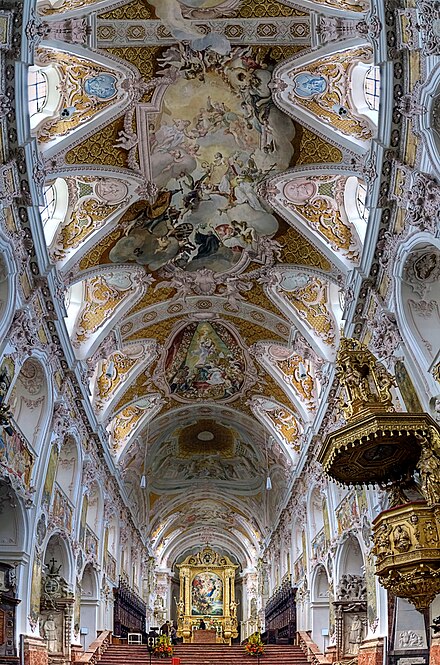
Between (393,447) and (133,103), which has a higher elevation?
(133,103)

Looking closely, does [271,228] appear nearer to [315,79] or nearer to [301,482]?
[315,79]

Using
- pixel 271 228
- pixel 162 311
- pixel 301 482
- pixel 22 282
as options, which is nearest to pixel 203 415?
pixel 301 482

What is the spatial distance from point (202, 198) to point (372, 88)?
5.65m

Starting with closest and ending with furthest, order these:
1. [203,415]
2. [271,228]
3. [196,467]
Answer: [271,228], [203,415], [196,467]

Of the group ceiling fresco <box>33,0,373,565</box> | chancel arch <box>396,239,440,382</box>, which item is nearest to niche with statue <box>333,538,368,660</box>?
ceiling fresco <box>33,0,373,565</box>

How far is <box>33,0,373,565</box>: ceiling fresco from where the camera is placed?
14.7 metres

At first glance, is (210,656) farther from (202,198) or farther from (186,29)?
(186,29)

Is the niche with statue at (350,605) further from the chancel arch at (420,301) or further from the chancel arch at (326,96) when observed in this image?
the chancel arch at (326,96)

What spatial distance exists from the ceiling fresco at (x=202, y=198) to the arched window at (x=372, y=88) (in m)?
0.42

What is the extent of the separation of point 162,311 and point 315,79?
35.8ft

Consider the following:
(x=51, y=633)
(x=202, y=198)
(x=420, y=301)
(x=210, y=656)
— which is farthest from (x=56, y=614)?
(x=420, y=301)

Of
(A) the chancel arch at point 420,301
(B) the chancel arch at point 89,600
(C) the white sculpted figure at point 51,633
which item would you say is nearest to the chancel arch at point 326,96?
(A) the chancel arch at point 420,301

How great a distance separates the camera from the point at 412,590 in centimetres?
1155

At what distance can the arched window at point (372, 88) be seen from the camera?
14.9 m
